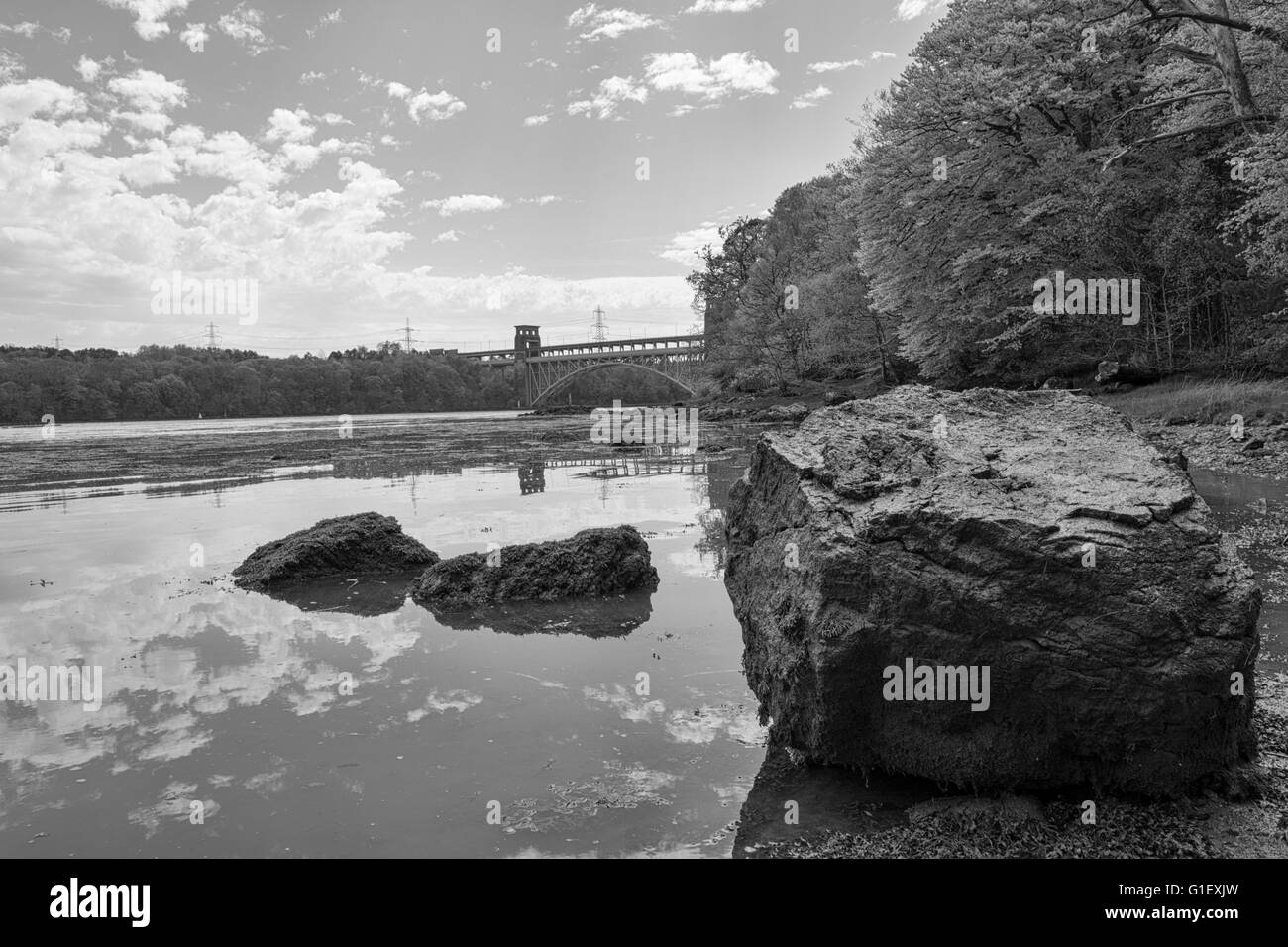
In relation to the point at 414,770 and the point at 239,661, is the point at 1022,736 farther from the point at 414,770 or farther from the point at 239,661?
the point at 239,661

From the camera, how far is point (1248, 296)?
840 inches

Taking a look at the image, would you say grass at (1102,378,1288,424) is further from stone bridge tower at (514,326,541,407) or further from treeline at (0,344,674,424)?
stone bridge tower at (514,326,541,407)

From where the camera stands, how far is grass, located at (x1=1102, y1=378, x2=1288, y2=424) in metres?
16.2

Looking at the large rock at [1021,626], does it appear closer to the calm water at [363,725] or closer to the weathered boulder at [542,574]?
the calm water at [363,725]

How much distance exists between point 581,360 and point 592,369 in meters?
7.07

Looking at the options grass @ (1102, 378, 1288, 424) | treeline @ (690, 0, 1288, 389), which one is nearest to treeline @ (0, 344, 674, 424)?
treeline @ (690, 0, 1288, 389)

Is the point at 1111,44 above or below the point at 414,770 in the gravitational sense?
above

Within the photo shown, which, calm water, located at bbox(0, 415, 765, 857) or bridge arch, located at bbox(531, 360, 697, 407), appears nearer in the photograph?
calm water, located at bbox(0, 415, 765, 857)

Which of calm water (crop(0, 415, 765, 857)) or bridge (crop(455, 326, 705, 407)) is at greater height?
bridge (crop(455, 326, 705, 407))

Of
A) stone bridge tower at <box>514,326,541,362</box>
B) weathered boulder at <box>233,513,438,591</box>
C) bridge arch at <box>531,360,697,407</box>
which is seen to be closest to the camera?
weathered boulder at <box>233,513,438,591</box>

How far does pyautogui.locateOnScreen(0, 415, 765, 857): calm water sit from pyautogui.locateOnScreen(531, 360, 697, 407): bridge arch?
65894 millimetres

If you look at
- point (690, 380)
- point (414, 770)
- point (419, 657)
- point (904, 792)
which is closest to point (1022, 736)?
point (904, 792)
